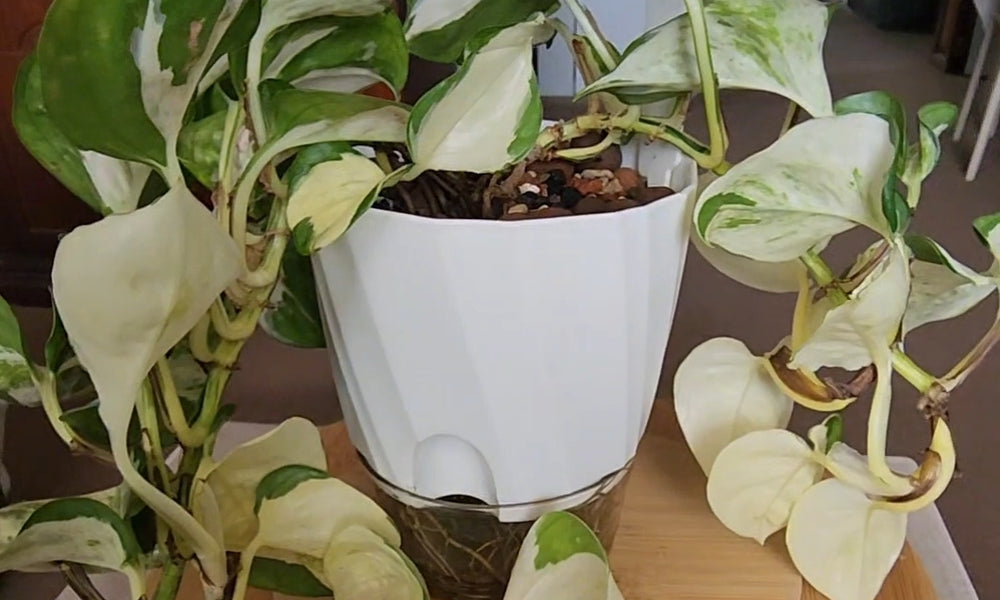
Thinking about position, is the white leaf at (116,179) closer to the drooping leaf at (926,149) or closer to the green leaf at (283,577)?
the green leaf at (283,577)

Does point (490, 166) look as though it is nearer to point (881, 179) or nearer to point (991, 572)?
point (881, 179)

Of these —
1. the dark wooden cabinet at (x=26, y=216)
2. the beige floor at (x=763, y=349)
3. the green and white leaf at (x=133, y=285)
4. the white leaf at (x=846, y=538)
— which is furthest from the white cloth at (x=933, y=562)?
the dark wooden cabinet at (x=26, y=216)

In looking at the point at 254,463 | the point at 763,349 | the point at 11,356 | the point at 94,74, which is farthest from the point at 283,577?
the point at 763,349

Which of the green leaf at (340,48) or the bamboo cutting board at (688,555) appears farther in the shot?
the bamboo cutting board at (688,555)

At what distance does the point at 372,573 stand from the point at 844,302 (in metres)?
0.22

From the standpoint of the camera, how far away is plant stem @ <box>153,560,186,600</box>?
1.27ft

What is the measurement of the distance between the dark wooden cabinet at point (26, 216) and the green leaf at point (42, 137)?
4.80ft

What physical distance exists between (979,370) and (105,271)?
5.57ft

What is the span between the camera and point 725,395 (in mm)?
547

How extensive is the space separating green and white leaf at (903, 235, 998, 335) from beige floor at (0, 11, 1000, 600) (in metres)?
0.67

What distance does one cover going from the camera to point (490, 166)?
14.6 inches

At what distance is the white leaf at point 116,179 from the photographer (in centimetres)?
38

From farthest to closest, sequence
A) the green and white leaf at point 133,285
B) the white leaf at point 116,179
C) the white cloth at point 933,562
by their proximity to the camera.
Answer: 1. the white cloth at point 933,562
2. the white leaf at point 116,179
3. the green and white leaf at point 133,285

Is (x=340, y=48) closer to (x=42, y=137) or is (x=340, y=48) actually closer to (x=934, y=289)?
(x=42, y=137)
